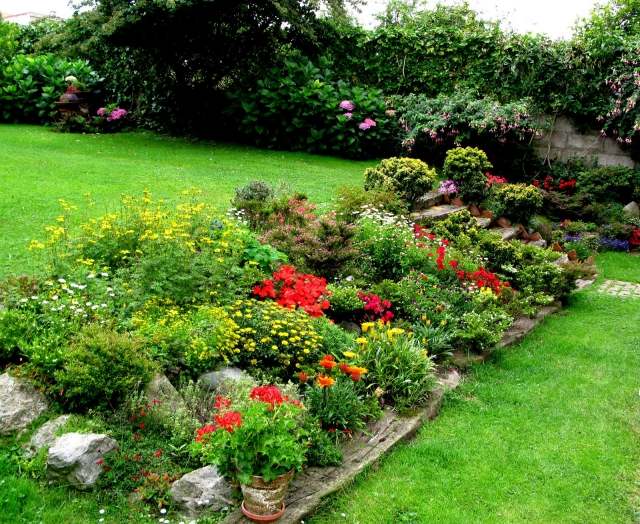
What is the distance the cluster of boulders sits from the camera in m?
3.95

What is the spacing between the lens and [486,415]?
5.57 metres

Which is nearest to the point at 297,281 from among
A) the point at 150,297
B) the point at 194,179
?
the point at 150,297

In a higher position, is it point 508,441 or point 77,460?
point 77,460

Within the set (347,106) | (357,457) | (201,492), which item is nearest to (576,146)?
(347,106)

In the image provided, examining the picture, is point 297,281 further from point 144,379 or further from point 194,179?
point 194,179

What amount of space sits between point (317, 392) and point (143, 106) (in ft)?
47.2

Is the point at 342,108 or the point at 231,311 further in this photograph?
the point at 342,108

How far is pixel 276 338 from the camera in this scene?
17.5 ft

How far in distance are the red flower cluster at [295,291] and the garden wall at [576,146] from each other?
9.44 m

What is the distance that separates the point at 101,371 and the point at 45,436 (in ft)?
1.71

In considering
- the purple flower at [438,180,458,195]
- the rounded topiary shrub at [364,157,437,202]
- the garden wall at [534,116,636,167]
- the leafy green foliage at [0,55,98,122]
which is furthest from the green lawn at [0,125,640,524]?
the leafy green foliage at [0,55,98,122]

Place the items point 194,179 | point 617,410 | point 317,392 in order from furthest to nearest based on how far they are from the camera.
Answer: point 194,179
point 617,410
point 317,392

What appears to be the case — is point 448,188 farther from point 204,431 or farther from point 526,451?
point 204,431

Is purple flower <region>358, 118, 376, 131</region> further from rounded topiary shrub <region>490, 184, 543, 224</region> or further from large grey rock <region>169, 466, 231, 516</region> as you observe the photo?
large grey rock <region>169, 466, 231, 516</region>
